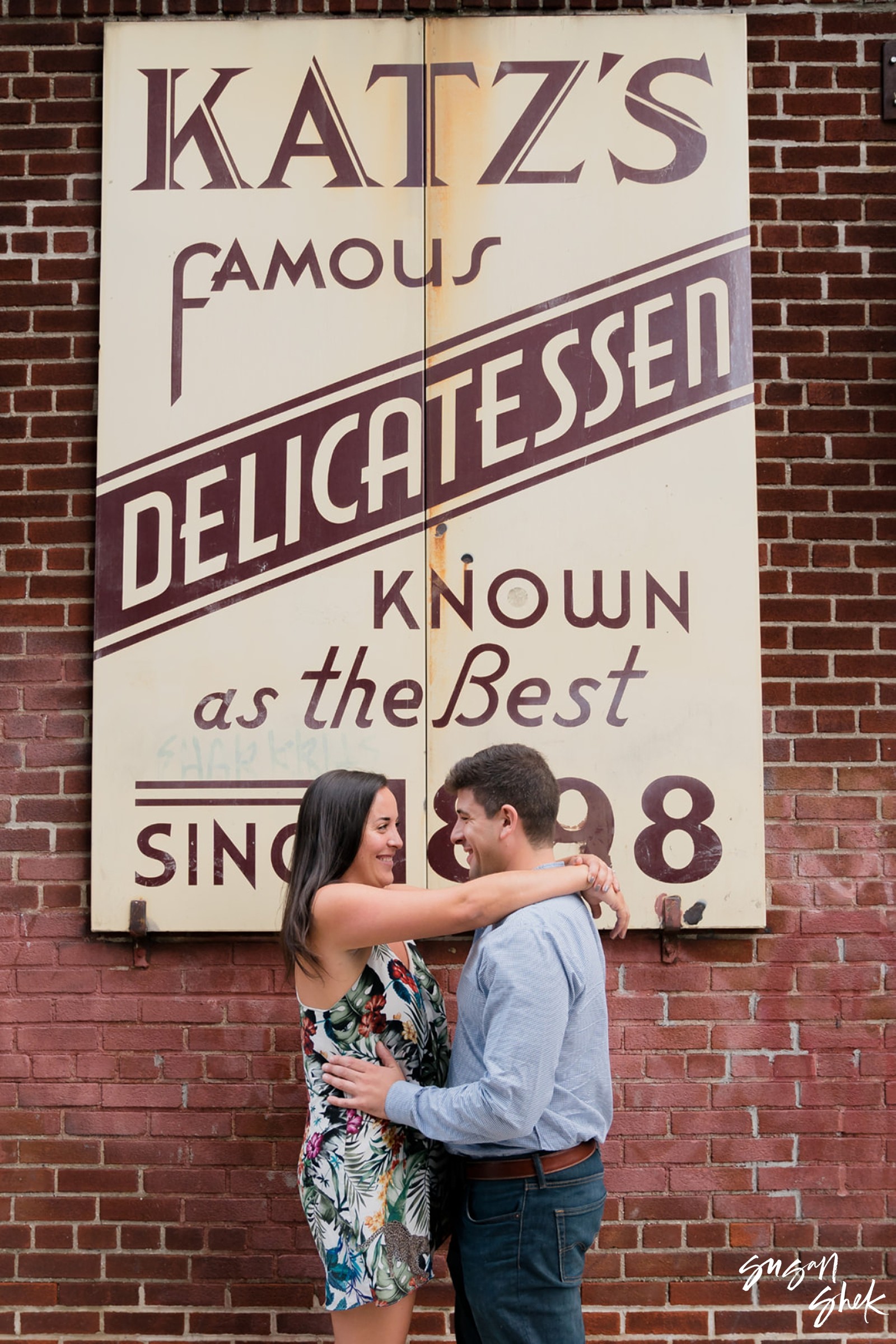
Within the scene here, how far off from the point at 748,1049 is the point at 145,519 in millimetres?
2513

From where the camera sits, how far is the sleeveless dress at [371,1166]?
7.92 feet

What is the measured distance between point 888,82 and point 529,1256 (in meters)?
3.62

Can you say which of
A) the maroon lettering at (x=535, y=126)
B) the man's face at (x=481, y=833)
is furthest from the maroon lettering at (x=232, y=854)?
the maroon lettering at (x=535, y=126)

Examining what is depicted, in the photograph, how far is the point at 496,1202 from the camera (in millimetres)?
2330

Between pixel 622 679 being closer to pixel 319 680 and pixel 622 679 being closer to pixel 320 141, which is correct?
pixel 319 680

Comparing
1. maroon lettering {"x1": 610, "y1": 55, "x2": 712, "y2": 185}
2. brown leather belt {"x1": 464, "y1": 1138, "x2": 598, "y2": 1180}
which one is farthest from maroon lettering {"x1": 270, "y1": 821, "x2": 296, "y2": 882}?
maroon lettering {"x1": 610, "y1": 55, "x2": 712, "y2": 185}

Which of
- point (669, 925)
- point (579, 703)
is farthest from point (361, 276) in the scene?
point (669, 925)

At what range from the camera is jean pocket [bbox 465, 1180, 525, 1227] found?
2312mm

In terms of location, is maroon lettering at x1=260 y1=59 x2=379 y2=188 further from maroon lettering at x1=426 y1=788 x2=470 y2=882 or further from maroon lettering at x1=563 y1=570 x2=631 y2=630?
maroon lettering at x1=426 y1=788 x2=470 y2=882

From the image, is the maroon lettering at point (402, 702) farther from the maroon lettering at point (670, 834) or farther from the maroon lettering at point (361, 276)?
the maroon lettering at point (361, 276)

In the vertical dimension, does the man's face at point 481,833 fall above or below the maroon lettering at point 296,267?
below

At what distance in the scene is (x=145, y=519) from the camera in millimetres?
3535

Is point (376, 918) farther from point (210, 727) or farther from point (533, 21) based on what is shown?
point (533, 21)

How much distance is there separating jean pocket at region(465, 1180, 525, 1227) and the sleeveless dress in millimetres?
172
